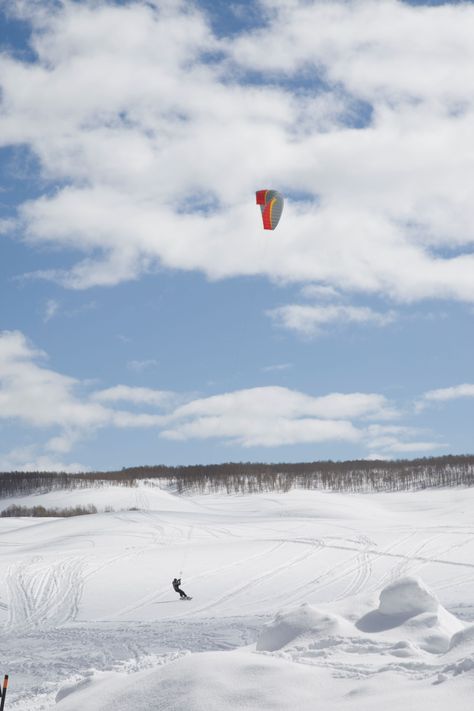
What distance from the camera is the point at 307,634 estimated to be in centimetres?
1102

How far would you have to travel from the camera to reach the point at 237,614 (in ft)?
74.7

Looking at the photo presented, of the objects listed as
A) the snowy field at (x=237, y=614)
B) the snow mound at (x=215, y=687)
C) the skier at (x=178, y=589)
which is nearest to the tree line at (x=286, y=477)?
the snowy field at (x=237, y=614)

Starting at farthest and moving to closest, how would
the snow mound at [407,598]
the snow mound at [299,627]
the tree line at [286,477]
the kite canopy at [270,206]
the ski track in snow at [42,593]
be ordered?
the tree line at [286,477] < the kite canopy at [270,206] < the ski track in snow at [42,593] < the snow mound at [407,598] < the snow mound at [299,627]

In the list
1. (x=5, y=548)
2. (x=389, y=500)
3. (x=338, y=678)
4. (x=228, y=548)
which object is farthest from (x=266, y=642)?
(x=389, y=500)

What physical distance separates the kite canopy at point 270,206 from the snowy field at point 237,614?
504 inches

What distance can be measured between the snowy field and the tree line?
58.9 meters

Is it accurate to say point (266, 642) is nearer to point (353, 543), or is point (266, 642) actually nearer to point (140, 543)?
point (353, 543)

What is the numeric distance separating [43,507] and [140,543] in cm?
5641

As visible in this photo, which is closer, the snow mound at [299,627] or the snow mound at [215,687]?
the snow mound at [215,687]

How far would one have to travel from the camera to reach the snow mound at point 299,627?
11.0 meters

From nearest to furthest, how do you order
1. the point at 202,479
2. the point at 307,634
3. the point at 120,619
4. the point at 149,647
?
the point at 307,634
the point at 149,647
the point at 120,619
the point at 202,479

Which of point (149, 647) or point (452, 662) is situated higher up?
point (452, 662)

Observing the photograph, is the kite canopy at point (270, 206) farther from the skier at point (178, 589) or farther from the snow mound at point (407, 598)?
the snow mound at point (407, 598)

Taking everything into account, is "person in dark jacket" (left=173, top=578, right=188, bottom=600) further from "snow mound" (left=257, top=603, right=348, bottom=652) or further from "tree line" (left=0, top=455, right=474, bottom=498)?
"tree line" (left=0, top=455, right=474, bottom=498)
